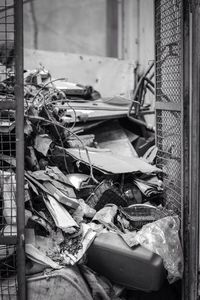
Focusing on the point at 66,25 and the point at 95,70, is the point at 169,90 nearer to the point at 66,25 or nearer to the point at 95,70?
the point at 95,70

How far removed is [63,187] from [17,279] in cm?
72

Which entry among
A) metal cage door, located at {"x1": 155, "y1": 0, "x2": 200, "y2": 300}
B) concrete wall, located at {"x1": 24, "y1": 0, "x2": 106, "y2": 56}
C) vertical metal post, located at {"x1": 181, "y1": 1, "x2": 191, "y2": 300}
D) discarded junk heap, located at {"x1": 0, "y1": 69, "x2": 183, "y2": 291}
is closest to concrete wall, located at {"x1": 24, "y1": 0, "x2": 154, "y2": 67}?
concrete wall, located at {"x1": 24, "y1": 0, "x2": 106, "y2": 56}

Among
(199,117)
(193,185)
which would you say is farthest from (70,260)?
(199,117)

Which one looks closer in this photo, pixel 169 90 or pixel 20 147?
pixel 20 147

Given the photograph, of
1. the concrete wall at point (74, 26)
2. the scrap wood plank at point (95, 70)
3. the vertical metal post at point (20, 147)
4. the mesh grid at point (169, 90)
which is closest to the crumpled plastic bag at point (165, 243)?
the mesh grid at point (169, 90)

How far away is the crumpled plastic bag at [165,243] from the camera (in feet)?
8.38

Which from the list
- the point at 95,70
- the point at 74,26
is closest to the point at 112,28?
the point at 74,26

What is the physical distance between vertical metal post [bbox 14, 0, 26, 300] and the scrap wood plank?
3817 mm

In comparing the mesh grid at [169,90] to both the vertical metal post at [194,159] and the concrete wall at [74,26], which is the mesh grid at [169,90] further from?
the concrete wall at [74,26]

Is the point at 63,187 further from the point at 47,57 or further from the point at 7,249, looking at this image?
the point at 47,57

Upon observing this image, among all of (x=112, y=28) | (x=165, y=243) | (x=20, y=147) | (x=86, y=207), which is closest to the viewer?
(x=20, y=147)

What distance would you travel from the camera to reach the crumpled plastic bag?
8.38 ft

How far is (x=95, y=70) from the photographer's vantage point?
6.34m

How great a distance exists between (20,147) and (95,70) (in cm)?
408
